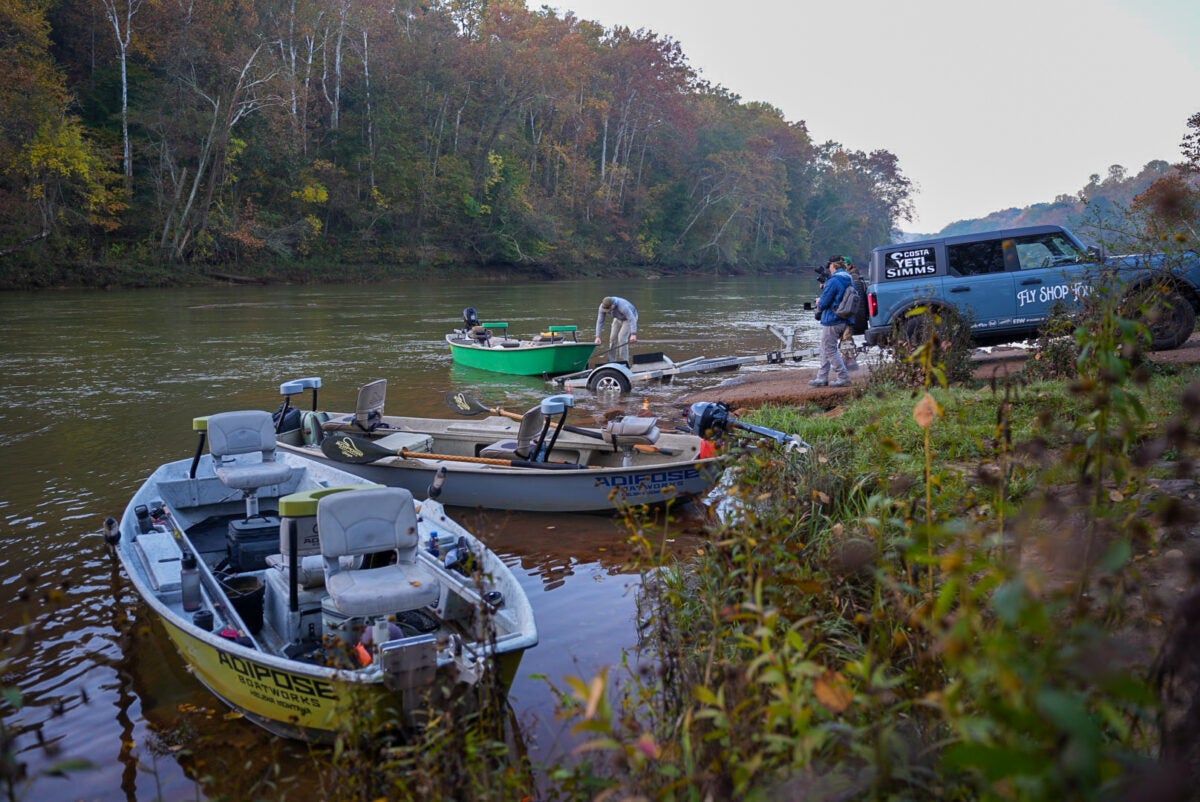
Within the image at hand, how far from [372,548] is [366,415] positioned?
5.30m

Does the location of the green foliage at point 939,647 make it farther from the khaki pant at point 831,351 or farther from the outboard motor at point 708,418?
the khaki pant at point 831,351

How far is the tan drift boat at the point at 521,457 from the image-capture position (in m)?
8.37

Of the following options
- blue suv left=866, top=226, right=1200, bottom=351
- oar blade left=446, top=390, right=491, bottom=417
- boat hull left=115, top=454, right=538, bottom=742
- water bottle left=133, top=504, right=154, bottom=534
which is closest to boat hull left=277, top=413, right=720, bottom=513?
oar blade left=446, top=390, right=491, bottom=417

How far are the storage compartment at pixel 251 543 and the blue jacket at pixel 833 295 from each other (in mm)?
8089

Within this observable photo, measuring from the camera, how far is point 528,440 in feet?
29.2

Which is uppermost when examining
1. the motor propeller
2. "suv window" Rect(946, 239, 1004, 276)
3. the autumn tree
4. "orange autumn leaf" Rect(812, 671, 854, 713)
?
the autumn tree

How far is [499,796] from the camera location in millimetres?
3064

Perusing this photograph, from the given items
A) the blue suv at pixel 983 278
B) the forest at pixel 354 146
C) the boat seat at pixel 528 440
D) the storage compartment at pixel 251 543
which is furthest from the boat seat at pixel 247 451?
the forest at pixel 354 146

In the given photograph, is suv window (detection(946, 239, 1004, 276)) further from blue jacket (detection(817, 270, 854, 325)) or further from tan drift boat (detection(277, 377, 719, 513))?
tan drift boat (detection(277, 377, 719, 513))

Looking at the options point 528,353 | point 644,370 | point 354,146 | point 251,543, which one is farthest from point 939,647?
point 354,146

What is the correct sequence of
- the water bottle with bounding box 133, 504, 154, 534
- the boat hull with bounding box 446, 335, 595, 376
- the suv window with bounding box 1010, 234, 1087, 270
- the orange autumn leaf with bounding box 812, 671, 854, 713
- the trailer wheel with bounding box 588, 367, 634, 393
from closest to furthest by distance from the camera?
1. the orange autumn leaf with bounding box 812, 671, 854, 713
2. the water bottle with bounding box 133, 504, 154, 534
3. the suv window with bounding box 1010, 234, 1087, 270
4. the trailer wheel with bounding box 588, 367, 634, 393
5. the boat hull with bounding box 446, 335, 595, 376

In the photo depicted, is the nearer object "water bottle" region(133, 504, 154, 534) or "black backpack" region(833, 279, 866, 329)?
"water bottle" region(133, 504, 154, 534)

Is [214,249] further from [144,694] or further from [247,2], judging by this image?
[144,694]

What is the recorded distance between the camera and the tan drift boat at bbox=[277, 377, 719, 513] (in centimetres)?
837
